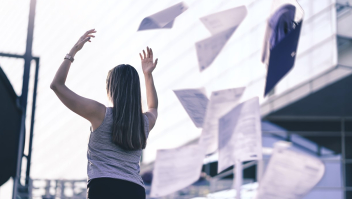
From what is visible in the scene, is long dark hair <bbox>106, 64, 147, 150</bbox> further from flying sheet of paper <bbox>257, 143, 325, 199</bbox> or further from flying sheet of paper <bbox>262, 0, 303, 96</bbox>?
flying sheet of paper <bbox>257, 143, 325, 199</bbox>

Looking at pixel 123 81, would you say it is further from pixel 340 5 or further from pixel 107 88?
pixel 340 5

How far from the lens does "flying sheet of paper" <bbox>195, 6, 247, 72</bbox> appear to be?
3928mm

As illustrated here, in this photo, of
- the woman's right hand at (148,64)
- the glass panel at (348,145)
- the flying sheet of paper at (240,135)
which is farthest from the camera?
the glass panel at (348,145)

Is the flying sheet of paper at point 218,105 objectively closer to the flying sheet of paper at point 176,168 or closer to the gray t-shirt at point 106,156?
the flying sheet of paper at point 176,168

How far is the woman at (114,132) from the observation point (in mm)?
1936

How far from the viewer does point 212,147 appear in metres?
4.50

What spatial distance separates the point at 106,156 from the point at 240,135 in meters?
2.29

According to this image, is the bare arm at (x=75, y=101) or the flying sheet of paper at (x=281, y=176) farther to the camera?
the flying sheet of paper at (x=281, y=176)

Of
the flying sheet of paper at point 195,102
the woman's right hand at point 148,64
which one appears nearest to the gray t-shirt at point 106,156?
the woman's right hand at point 148,64

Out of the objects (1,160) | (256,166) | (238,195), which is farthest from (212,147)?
(256,166)

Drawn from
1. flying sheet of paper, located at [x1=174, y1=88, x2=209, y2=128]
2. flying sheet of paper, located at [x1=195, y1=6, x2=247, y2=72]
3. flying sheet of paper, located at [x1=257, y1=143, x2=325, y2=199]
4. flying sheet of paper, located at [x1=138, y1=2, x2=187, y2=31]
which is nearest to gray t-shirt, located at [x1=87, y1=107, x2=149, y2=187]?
flying sheet of paper, located at [x1=138, y1=2, x2=187, y2=31]

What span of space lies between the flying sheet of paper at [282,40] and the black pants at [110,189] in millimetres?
1781

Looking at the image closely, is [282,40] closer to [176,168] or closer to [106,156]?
[176,168]

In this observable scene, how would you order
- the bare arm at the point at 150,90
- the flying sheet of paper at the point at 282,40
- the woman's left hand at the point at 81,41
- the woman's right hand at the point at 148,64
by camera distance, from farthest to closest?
the flying sheet of paper at the point at 282,40, the woman's right hand at the point at 148,64, the bare arm at the point at 150,90, the woman's left hand at the point at 81,41
